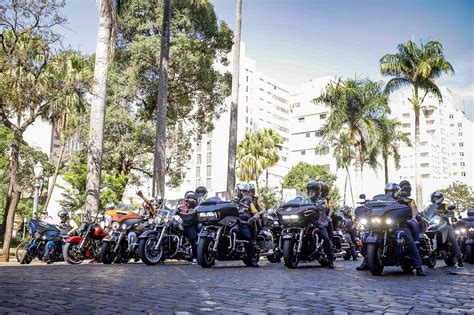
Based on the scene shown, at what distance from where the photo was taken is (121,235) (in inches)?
485

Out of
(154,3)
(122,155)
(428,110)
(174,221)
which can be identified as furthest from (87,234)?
(428,110)

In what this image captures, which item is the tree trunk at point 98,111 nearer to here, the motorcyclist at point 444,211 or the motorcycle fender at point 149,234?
the motorcycle fender at point 149,234

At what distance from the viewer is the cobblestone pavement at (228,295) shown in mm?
4664

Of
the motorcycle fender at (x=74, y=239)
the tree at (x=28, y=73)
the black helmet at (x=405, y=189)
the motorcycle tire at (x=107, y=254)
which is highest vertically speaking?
the tree at (x=28, y=73)

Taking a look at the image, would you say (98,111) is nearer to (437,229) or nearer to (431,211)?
(431,211)

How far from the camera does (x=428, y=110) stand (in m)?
37.1

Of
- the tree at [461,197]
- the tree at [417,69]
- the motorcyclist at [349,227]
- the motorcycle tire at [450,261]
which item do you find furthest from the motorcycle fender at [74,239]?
the tree at [461,197]

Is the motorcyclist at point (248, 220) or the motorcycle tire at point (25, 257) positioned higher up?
the motorcyclist at point (248, 220)

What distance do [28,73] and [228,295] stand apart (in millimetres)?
12208

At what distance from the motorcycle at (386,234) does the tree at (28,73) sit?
10.9 metres

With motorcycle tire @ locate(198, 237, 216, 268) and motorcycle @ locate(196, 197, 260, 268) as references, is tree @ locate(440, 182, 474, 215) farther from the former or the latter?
motorcycle tire @ locate(198, 237, 216, 268)

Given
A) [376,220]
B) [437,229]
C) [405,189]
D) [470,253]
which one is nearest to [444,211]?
[437,229]

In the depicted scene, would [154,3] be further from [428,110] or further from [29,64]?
[428,110]

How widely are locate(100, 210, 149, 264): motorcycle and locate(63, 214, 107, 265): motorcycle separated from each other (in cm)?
134
